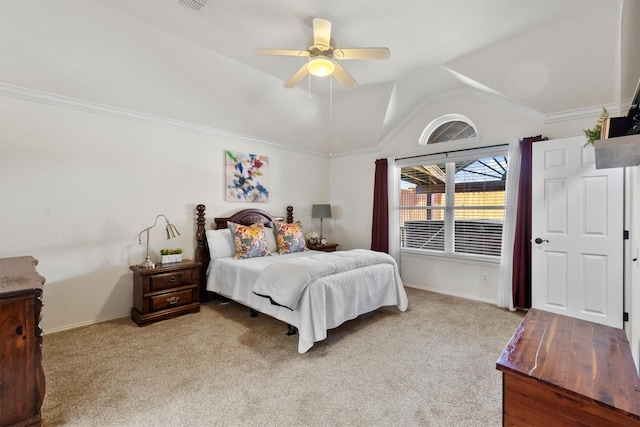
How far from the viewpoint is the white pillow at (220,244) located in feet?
12.6

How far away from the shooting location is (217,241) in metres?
3.88

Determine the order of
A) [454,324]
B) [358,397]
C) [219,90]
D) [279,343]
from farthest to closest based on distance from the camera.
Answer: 1. [219,90]
2. [454,324]
3. [279,343]
4. [358,397]

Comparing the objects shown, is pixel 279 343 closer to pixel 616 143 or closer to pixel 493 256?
pixel 616 143

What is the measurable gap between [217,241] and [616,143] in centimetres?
380

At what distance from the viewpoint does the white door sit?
2.81m

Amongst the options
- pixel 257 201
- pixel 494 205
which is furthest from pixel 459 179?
pixel 257 201

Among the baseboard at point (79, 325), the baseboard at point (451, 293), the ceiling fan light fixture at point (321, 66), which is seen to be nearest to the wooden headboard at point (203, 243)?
the baseboard at point (79, 325)

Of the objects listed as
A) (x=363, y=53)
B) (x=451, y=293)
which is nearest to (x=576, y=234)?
(x=451, y=293)

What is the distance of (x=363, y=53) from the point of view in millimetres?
2439

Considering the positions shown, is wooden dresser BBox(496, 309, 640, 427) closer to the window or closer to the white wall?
the window

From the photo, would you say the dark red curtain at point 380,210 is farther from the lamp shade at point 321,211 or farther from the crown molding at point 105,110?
the crown molding at point 105,110

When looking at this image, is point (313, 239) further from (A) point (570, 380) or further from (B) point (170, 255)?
(A) point (570, 380)

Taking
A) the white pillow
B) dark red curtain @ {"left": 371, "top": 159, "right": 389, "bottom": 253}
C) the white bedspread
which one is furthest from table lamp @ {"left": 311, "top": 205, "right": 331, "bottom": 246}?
the white bedspread

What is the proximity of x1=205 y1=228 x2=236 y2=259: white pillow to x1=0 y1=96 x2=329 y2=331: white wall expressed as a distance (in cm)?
34
